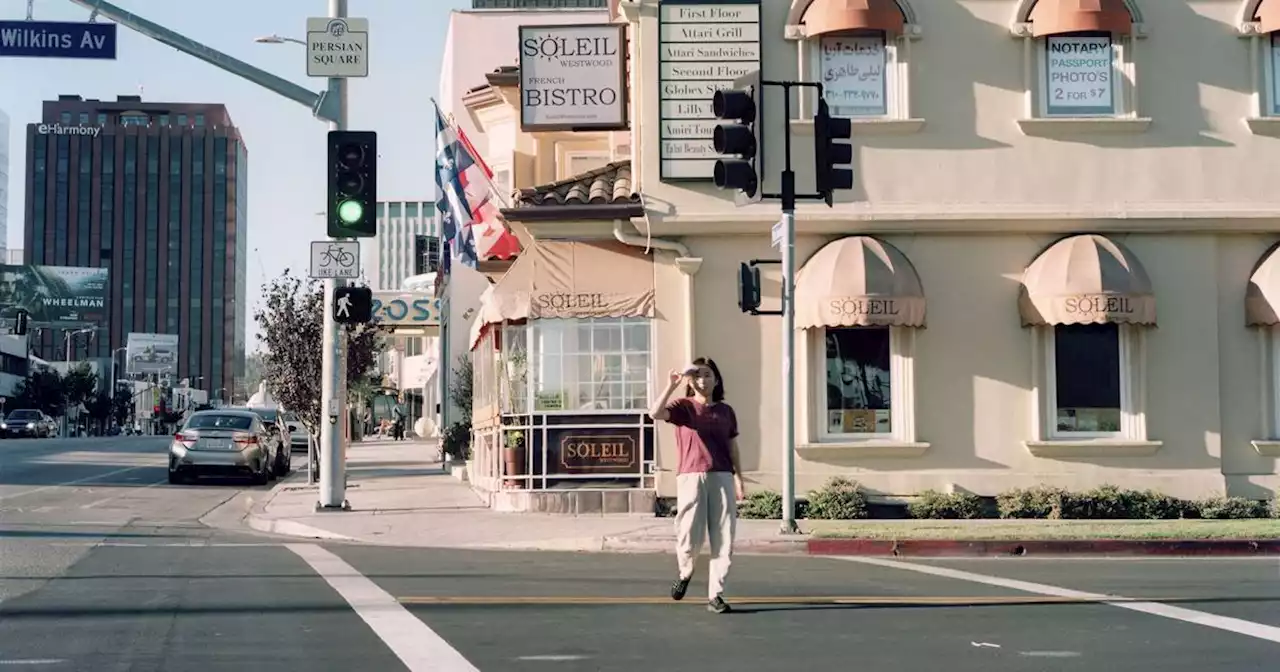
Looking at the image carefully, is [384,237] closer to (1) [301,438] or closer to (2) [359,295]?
(1) [301,438]

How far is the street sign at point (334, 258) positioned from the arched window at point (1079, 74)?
885 centimetres

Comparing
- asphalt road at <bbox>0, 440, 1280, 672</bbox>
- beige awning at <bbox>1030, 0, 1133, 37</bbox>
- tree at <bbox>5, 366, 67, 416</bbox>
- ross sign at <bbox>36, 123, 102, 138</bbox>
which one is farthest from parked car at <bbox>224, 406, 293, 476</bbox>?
ross sign at <bbox>36, 123, 102, 138</bbox>

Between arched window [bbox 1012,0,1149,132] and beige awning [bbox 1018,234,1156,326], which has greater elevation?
arched window [bbox 1012,0,1149,132]

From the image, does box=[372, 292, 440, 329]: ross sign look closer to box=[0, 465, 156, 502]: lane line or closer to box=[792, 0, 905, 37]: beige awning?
box=[0, 465, 156, 502]: lane line

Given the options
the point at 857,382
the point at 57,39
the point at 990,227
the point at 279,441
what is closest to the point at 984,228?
the point at 990,227

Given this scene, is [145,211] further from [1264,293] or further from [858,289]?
[1264,293]

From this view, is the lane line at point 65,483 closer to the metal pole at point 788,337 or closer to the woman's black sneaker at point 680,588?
the metal pole at point 788,337

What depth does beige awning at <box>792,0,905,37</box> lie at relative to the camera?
19328 millimetres

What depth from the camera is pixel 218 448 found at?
28281mm

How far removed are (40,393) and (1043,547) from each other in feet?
343

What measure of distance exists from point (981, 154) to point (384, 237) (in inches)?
5962

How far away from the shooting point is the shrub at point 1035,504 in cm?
1916

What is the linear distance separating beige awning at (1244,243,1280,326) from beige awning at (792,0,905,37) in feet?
18.5

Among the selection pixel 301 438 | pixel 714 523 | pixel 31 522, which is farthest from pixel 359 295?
pixel 301 438
